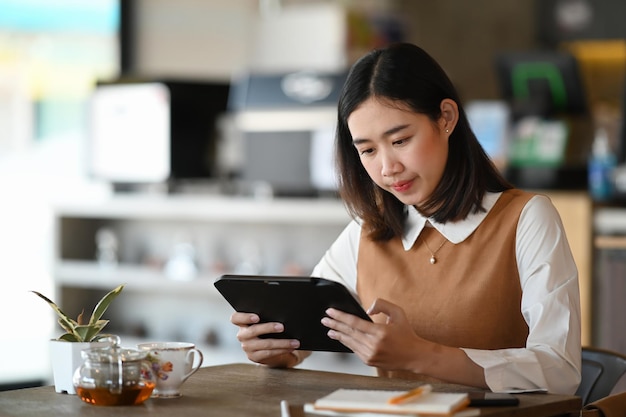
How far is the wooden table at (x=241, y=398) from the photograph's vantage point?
157cm

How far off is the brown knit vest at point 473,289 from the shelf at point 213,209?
73.7 inches

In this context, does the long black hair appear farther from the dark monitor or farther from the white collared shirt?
the dark monitor

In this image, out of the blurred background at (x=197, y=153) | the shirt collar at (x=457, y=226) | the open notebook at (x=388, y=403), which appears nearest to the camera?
the open notebook at (x=388, y=403)

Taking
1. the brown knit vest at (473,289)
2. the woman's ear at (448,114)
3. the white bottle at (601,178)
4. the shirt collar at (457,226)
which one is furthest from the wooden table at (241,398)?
the white bottle at (601,178)

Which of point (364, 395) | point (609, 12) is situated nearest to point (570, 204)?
point (364, 395)

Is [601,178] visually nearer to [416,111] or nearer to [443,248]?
[443,248]

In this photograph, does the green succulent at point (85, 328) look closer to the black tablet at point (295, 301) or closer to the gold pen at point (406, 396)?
the black tablet at point (295, 301)

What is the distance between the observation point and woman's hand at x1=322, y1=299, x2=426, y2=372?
5.70 ft

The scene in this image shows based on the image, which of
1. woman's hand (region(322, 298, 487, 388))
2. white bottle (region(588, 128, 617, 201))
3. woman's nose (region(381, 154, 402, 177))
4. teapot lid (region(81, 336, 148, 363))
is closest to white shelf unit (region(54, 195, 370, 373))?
white bottle (region(588, 128, 617, 201))

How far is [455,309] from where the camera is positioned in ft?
6.57

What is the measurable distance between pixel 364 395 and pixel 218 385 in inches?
14.0

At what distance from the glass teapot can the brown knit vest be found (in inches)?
22.2

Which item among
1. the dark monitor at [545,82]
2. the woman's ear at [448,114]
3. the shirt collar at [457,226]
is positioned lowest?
the shirt collar at [457,226]

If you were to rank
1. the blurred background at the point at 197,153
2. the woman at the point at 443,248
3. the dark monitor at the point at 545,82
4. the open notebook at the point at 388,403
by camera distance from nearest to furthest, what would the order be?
1. the open notebook at the point at 388,403
2. the woman at the point at 443,248
3. the blurred background at the point at 197,153
4. the dark monitor at the point at 545,82
